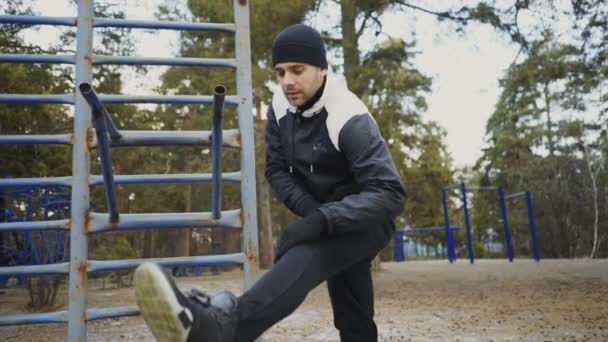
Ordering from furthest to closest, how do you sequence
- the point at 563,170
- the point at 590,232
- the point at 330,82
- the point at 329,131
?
the point at 563,170 → the point at 590,232 → the point at 330,82 → the point at 329,131

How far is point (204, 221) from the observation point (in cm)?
218

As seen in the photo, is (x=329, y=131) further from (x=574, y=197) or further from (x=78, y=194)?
(x=574, y=197)

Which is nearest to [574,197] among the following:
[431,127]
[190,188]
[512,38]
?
[431,127]

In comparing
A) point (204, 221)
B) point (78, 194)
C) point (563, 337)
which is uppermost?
point (78, 194)

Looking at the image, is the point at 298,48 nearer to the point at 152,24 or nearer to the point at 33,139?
the point at 152,24

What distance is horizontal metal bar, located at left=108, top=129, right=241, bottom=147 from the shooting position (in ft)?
6.96

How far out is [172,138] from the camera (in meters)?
2.25

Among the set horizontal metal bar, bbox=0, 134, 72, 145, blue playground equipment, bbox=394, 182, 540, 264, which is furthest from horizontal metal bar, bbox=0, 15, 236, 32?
blue playground equipment, bbox=394, 182, 540, 264

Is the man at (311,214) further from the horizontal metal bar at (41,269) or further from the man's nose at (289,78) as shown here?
the horizontal metal bar at (41,269)

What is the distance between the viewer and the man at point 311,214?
1138mm

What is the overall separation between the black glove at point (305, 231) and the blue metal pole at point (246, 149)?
2.84ft

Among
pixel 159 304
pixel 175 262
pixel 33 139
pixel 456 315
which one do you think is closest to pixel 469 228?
pixel 456 315

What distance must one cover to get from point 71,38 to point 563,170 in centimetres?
1484

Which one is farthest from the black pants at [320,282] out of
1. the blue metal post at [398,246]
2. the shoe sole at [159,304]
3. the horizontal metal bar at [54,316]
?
the blue metal post at [398,246]
